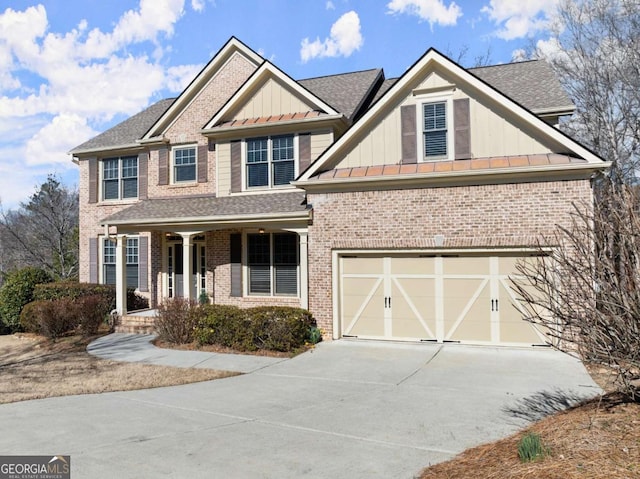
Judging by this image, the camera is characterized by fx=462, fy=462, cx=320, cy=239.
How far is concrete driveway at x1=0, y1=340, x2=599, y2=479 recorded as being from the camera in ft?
17.3

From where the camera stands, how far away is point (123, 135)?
19078 millimetres

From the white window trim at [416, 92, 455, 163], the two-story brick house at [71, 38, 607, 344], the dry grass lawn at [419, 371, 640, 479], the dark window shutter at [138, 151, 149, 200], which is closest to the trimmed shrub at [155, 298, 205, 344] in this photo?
the two-story brick house at [71, 38, 607, 344]

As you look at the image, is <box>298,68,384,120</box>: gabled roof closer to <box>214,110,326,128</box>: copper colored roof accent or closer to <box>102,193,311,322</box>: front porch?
<box>214,110,326,128</box>: copper colored roof accent

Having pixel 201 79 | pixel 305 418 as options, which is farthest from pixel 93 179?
pixel 305 418

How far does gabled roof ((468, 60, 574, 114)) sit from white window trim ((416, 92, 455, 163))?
3.19 metres

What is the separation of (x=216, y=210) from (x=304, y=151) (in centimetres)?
340

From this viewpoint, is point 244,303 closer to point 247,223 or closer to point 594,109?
point 247,223

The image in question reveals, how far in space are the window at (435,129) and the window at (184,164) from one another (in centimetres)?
874

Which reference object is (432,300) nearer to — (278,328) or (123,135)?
(278,328)

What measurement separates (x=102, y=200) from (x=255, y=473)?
16.5 metres

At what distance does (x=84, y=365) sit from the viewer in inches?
424

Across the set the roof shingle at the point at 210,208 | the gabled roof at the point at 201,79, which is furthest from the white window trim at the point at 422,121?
the gabled roof at the point at 201,79

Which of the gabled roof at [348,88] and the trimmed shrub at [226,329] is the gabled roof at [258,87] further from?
the trimmed shrub at [226,329]

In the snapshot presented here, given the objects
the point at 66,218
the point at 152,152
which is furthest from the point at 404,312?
the point at 66,218
